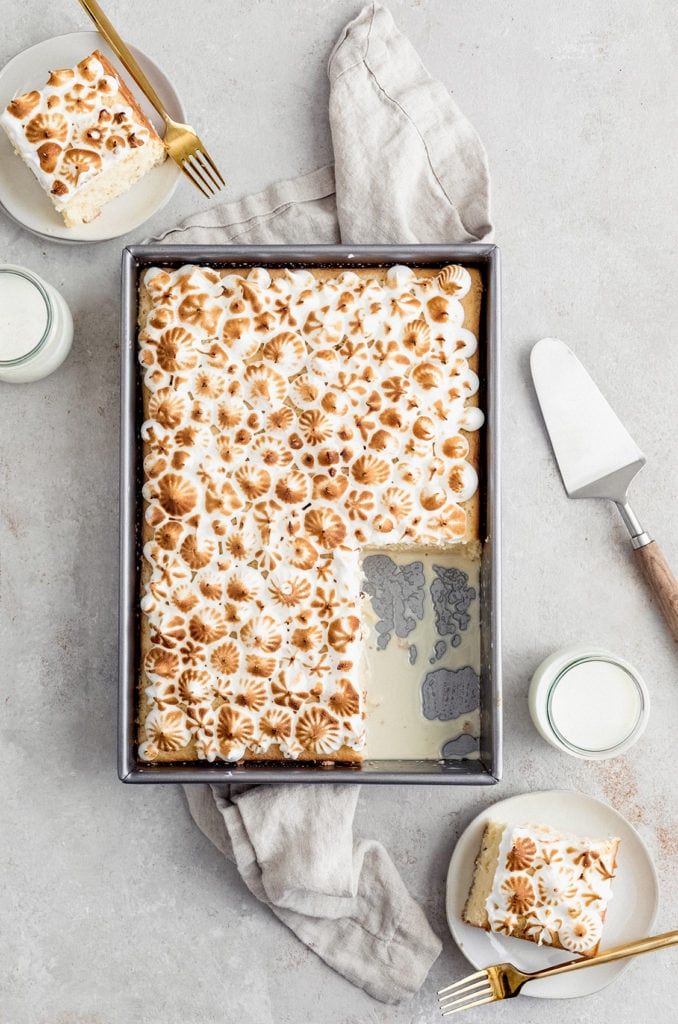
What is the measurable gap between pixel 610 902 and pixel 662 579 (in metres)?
1.05

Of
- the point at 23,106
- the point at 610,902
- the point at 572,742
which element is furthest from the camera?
the point at 610,902

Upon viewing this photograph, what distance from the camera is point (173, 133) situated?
2826mm

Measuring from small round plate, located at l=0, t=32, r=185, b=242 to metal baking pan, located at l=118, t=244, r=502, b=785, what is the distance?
267mm

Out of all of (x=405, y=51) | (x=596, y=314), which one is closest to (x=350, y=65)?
(x=405, y=51)

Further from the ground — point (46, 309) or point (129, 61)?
point (129, 61)

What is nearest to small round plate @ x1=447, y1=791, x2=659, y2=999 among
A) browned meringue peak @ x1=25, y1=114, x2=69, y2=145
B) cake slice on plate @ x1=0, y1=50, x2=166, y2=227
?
cake slice on plate @ x1=0, y1=50, x2=166, y2=227

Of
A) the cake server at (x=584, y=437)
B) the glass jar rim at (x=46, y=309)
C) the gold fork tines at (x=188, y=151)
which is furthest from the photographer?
the cake server at (x=584, y=437)

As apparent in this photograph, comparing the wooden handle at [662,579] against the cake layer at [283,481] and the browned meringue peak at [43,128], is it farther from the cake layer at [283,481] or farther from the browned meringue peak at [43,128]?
the browned meringue peak at [43,128]

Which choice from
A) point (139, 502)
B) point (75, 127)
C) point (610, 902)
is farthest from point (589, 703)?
point (75, 127)

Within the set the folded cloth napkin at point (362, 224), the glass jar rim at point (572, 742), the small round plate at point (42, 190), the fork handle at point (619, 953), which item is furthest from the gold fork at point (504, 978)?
the small round plate at point (42, 190)

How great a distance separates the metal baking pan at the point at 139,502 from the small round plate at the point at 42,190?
267 millimetres

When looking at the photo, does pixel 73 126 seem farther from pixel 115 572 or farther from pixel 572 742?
pixel 572 742

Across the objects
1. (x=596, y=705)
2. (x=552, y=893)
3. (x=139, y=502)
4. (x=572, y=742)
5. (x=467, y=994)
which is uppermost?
(x=139, y=502)

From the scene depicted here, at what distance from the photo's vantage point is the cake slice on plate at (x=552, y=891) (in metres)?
2.66
